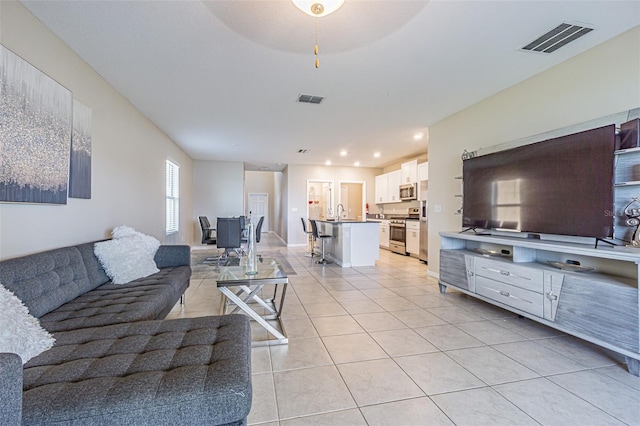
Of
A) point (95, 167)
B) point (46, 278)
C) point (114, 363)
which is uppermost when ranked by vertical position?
point (95, 167)

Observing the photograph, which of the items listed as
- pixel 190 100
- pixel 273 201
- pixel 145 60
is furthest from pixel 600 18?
pixel 273 201

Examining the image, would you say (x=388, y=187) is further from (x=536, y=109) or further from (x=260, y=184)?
(x=260, y=184)

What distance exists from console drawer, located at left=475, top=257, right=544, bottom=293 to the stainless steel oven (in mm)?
4016

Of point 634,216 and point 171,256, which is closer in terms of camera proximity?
point 634,216

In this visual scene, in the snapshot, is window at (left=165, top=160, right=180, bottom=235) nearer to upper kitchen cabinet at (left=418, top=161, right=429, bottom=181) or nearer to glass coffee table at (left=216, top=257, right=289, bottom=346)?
glass coffee table at (left=216, top=257, right=289, bottom=346)

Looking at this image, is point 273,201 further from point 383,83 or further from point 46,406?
point 46,406

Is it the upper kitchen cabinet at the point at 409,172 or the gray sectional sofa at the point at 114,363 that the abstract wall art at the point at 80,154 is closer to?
the gray sectional sofa at the point at 114,363

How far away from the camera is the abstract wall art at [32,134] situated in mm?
1847

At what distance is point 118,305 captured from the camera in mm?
1992

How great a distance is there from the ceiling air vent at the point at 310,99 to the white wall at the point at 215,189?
5322 mm

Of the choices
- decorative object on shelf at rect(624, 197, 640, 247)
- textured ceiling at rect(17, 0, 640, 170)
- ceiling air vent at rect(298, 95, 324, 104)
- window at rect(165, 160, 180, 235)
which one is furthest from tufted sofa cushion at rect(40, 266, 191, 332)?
decorative object on shelf at rect(624, 197, 640, 247)

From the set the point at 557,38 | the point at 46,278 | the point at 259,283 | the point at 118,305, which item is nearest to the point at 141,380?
the point at 118,305

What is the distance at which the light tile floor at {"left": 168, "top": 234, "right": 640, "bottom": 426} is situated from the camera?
62.9 inches

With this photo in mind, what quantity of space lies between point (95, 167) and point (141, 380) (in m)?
2.77
